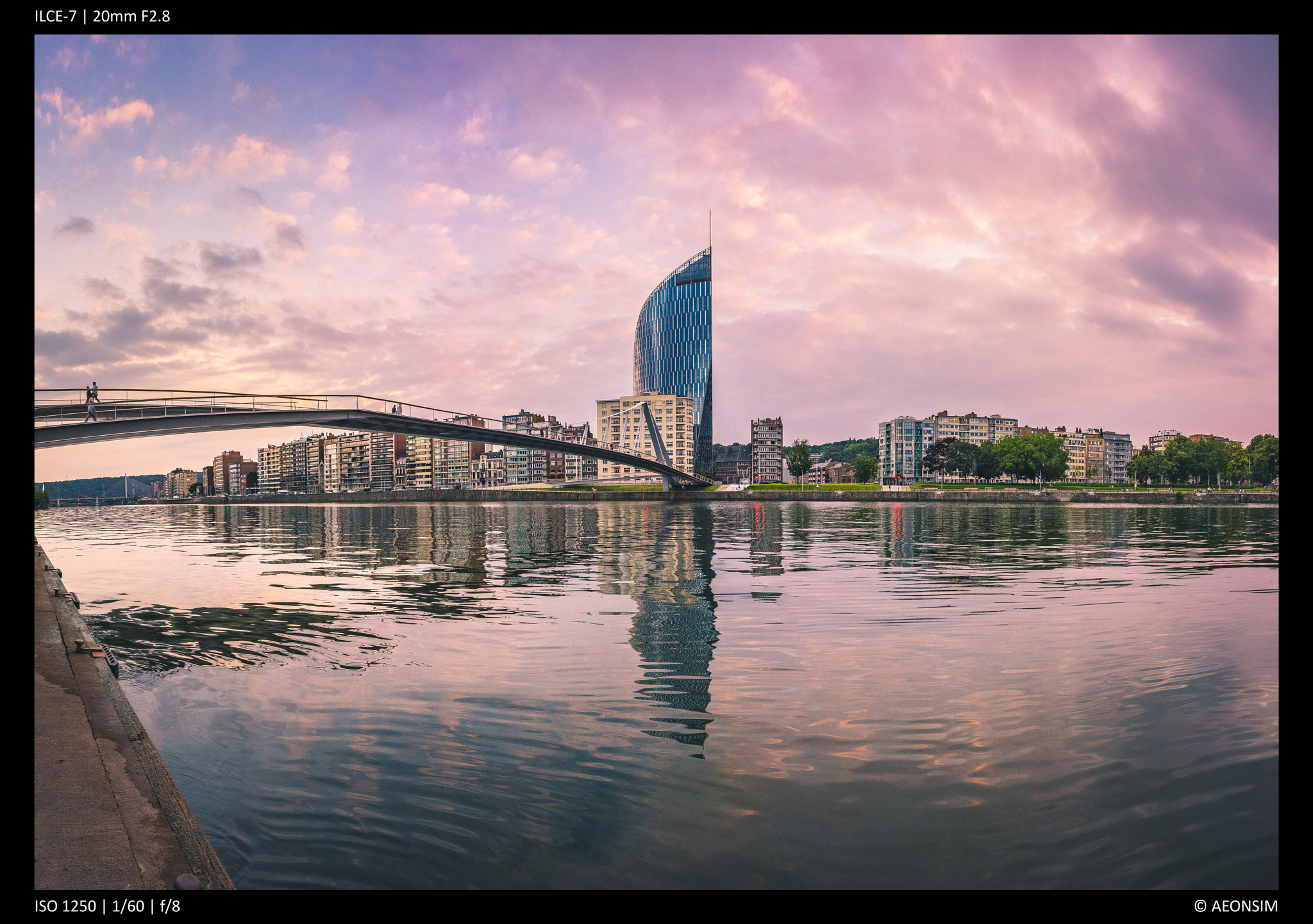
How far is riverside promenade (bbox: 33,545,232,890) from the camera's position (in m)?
4.11

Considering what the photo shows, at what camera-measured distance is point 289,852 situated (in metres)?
5.15

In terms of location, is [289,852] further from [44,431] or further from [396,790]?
[44,431]

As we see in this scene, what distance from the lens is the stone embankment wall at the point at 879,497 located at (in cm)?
12062

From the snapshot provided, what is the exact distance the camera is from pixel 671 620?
14.4 m

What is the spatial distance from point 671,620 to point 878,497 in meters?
126

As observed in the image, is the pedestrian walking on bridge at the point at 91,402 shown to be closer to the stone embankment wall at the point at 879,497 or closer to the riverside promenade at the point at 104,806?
the riverside promenade at the point at 104,806

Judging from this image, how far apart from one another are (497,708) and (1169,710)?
25.8 feet

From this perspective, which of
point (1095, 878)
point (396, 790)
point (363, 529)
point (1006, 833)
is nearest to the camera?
point (1095, 878)

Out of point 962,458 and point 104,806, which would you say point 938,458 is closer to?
point 962,458

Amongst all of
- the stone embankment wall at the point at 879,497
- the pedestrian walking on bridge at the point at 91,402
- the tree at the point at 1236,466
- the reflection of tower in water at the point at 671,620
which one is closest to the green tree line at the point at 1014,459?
the stone embankment wall at the point at 879,497

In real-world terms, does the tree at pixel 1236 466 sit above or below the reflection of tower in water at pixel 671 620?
above

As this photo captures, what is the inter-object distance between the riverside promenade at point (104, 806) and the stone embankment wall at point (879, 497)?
12067 centimetres

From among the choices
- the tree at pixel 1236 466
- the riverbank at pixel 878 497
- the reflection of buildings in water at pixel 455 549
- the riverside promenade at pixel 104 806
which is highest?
the tree at pixel 1236 466
